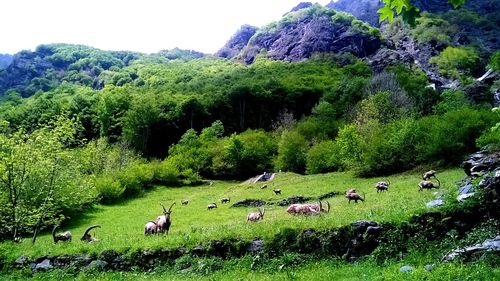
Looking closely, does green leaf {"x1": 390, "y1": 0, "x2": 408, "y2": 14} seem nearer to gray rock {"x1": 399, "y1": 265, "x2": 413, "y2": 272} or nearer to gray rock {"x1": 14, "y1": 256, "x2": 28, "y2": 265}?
gray rock {"x1": 399, "y1": 265, "x2": 413, "y2": 272}

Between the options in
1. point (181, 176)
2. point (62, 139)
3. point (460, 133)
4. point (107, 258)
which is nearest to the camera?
point (107, 258)

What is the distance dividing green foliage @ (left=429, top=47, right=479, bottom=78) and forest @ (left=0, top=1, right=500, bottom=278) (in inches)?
16.8

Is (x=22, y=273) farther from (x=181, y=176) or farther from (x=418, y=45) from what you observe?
(x=418, y=45)

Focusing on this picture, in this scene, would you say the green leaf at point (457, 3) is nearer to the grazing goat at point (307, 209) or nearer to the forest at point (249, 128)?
the forest at point (249, 128)

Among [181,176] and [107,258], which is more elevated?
[107,258]

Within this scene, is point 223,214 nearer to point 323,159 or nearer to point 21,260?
point 21,260

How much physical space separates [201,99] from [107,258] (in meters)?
110

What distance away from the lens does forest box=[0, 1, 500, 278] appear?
3738 centimetres

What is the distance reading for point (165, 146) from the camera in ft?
388

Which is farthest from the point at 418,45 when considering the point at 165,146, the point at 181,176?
the point at 181,176

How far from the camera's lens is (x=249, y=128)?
4469 inches

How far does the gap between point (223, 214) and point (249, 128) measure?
68713 millimetres

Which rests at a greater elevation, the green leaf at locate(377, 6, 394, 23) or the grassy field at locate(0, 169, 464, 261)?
the green leaf at locate(377, 6, 394, 23)

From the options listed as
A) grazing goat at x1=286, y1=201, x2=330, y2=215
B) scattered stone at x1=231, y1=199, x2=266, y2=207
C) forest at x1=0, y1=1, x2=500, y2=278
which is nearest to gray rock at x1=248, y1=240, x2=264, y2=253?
grazing goat at x1=286, y1=201, x2=330, y2=215
